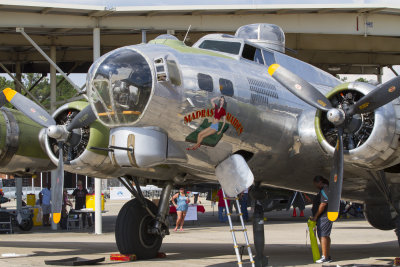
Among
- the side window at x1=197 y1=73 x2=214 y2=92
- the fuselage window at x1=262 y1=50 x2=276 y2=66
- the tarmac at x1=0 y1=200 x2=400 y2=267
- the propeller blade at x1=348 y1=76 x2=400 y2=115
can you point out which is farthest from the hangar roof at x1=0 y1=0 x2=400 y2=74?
the propeller blade at x1=348 y1=76 x2=400 y2=115

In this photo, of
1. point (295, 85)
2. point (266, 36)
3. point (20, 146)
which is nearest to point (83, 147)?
point (20, 146)

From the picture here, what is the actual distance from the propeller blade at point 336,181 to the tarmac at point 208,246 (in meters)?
1.60

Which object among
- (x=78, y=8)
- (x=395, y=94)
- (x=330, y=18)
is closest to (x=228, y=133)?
(x=395, y=94)

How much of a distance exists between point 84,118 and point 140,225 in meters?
2.48

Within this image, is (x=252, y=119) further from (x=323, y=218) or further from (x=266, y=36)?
(x=266, y=36)

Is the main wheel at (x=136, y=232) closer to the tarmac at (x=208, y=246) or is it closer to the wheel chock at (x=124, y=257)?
the wheel chock at (x=124, y=257)

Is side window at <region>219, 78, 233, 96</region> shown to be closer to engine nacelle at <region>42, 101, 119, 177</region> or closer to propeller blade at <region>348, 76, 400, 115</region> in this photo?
propeller blade at <region>348, 76, 400, 115</region>

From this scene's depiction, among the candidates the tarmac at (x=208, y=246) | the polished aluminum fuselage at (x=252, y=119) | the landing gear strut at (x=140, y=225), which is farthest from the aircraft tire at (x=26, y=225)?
the polished aluminum fuselage at (x=252, y=119)

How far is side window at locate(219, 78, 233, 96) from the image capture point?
32.0 feet

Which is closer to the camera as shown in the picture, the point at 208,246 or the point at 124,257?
the point at 124,257

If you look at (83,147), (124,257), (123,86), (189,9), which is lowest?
(124,257)

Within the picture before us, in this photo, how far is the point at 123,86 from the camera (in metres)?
9.11

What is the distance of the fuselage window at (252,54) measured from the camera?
1115 cm

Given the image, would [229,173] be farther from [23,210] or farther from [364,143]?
[23,210]
